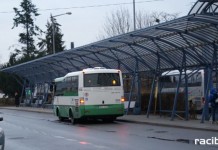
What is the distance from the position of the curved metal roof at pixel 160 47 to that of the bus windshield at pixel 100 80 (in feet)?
6.41

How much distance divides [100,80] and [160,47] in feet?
12.4

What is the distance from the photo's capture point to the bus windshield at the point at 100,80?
24.7 m

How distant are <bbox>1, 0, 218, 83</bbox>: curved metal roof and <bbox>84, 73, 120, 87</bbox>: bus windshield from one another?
1.95m

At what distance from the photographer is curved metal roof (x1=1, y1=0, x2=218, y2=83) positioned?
1970 centimetres

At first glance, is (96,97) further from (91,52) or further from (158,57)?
(91,52)

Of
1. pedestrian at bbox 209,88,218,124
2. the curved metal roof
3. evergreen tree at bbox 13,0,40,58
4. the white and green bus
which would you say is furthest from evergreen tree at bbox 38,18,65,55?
pedestrian at bbox 209,88,218,124

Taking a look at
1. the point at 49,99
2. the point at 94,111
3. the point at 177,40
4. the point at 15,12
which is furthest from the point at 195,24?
the point at 15,12

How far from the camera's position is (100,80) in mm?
24766

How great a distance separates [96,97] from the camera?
2444cm

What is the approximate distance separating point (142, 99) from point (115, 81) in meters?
6.48

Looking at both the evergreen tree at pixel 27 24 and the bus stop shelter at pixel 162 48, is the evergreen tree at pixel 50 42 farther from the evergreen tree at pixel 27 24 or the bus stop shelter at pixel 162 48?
the bus stop shelter at pixel 162 48

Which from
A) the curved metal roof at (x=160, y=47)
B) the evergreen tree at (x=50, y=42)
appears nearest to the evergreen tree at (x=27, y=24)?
the evergreen tree at (x=50, y=42)

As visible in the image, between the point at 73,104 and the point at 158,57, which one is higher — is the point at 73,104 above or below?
below

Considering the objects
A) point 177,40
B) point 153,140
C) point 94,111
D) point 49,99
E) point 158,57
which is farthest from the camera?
point 49,99
